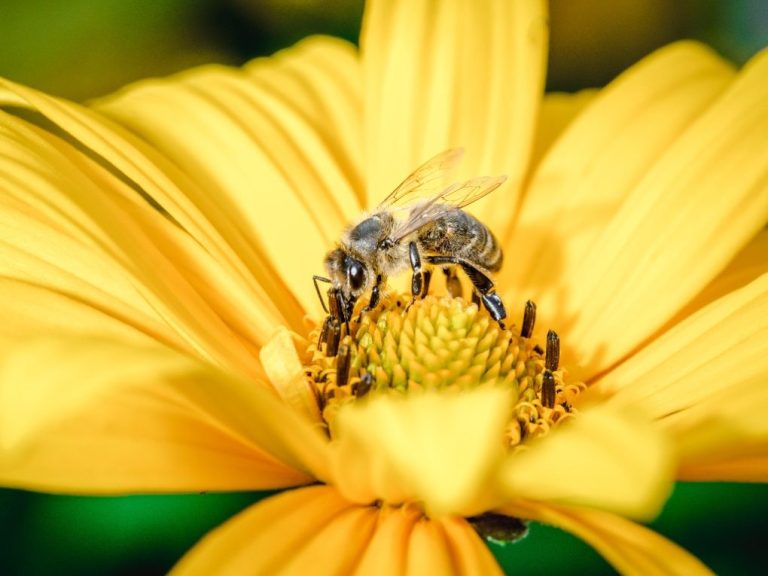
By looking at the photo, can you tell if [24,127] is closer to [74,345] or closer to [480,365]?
[74,345]

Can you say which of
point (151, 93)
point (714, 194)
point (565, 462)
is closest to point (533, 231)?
point (714, 194)

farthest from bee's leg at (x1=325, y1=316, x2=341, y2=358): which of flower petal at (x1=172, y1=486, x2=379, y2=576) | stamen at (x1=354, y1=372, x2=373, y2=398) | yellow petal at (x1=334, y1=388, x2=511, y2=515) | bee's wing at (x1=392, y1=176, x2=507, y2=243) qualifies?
yellow petal at (x1=334, y1=388, x2=511, y2=515)

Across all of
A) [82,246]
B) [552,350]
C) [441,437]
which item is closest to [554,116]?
[552,350]

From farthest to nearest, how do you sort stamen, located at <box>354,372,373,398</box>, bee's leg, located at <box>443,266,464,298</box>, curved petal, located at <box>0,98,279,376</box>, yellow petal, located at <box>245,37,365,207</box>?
yellow petal, located at <box>245,37,365,207</box> → bee's leg, located at <box>443,266,464,298</box> → stamen, located at <box>354,372,373,398</box> → curved petal, located at <box>0,98,279,376</box>

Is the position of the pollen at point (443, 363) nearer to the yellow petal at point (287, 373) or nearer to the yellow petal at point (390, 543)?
the yellow petal at point (287, 373)

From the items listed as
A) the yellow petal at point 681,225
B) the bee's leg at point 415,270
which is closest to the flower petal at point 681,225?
the yellow petal at point 681,225

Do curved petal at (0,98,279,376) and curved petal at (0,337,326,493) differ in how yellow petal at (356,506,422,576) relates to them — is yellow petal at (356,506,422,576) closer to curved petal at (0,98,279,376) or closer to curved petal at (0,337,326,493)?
curved petal at (0,337,326,493)

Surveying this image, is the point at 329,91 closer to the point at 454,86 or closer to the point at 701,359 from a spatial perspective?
the point at 454,86

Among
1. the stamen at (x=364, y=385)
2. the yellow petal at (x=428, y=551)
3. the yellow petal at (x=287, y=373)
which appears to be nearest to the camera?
the yellow petal at (x=428, y=551)
